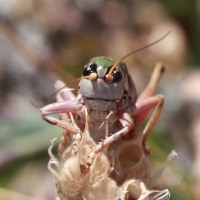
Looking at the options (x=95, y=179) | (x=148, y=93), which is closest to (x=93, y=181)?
(x=95, y=179)

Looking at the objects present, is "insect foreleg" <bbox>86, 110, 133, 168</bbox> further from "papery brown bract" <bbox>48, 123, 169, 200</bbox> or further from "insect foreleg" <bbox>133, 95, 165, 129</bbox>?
"insect foreleg" <bbox>133, 95, 165, 129</bbox>

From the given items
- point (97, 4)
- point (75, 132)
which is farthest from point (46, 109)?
point (97, 4)

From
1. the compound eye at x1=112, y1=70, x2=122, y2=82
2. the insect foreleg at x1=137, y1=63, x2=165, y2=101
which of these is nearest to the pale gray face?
the compound eye at x1=112, y1=70, x2=122, y2=82

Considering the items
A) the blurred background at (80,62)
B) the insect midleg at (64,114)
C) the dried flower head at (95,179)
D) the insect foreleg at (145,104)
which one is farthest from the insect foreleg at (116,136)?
the blurred background at (80,62)

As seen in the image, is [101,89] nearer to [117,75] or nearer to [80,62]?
[117,75]

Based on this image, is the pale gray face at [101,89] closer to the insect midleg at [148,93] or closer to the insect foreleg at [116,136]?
the insect foreleg at [116,136]

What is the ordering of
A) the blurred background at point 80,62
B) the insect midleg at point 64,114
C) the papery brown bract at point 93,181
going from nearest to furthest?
the papery brown bract at point 93,181 < the insect midleg at point 64,114 < the blurred background at point 80,62
